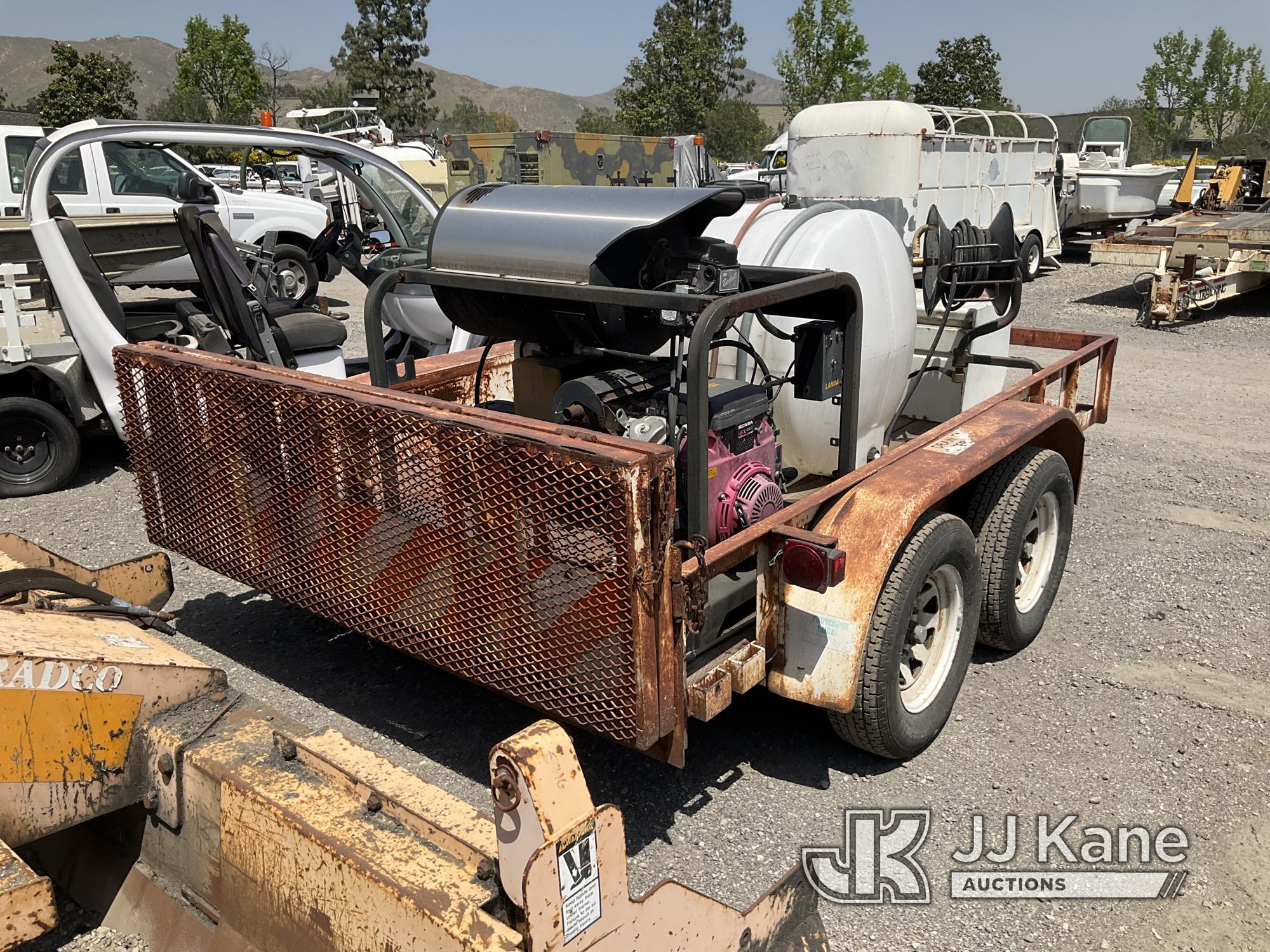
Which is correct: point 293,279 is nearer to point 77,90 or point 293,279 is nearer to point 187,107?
point 77,90

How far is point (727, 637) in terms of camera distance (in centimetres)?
307

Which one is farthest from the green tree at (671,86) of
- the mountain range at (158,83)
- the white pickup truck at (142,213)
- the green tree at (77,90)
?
the mountain range at (158,83)

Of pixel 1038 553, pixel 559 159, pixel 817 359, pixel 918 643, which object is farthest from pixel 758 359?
pixel 559 159

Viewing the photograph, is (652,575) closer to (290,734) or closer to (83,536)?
(290,734)

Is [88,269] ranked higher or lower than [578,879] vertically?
higher

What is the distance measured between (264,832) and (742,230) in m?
2.96

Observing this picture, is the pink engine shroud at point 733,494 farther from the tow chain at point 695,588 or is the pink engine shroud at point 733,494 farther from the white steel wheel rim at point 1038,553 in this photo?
the white steel wheel rim at point 1038,553

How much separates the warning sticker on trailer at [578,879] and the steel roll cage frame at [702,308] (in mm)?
1049

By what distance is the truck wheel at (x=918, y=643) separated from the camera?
3062 mm

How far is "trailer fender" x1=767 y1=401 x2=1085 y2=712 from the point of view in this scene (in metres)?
2.90

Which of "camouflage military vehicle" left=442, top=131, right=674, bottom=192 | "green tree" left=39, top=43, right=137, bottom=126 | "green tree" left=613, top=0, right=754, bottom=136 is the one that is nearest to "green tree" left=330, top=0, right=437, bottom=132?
"green tree" left=613, top=0, right=754, bottom=136

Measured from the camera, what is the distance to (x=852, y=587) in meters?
2.91

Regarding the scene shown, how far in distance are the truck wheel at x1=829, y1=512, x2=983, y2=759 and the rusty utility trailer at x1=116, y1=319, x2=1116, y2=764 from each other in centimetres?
2

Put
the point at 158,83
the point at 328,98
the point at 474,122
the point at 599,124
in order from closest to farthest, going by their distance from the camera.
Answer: the point at 599,124
the point at 328,98
the point at 474,122
the point at 158,83
